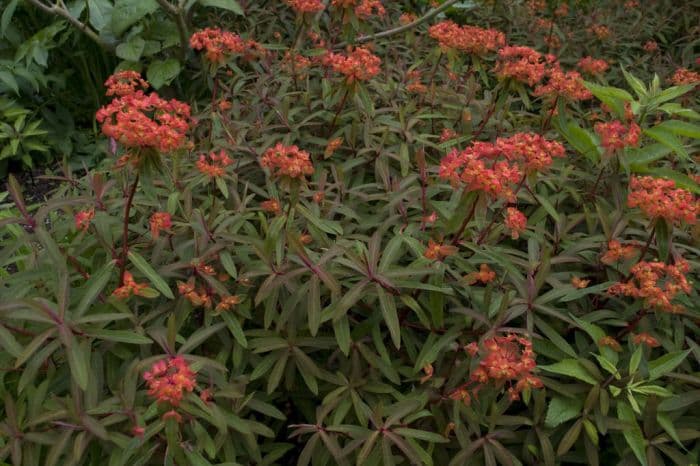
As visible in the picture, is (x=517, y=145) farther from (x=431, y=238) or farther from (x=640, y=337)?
(x=640, y=337)

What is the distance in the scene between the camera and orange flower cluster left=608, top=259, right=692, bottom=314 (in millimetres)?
1648

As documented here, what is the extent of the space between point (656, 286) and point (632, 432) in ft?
1.31

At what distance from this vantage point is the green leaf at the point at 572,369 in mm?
1683

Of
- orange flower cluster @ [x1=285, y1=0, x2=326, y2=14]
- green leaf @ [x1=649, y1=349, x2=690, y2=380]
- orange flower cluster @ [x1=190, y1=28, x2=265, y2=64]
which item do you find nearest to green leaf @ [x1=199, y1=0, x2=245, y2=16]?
orange flower cluster @ [x1=285, y1=0, x2=326, y2=14]

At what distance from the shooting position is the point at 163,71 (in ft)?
11.4

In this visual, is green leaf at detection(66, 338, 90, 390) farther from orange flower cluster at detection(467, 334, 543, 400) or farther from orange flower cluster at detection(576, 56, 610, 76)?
orange flower cluster at detection(576, 56, 610, 76)

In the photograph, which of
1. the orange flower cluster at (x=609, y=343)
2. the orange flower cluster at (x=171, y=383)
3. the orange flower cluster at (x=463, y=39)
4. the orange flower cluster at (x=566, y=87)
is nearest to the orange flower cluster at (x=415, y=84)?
the orange flower cluster at (x=463, y=39)

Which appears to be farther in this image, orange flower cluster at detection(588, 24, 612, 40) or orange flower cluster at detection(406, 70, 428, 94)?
orange flower cluster at detection(588, 24, 612, 40)

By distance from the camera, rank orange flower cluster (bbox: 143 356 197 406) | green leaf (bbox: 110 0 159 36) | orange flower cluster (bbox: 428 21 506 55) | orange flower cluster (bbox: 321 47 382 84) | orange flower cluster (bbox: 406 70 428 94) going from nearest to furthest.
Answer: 1. orange flower cluster (bbox: 143 356 197 406)
2. orange flower cluster (bbox: 321 47 382 84)
3. orange flower cluster (bbox: 428 21 506 55)
4. orange flower cluster (bbox: 406 70 428 94)
5. green leaf (bbox: 110 0 159 36)

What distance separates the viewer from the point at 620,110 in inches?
99.0

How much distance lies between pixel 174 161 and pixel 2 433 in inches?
40.0

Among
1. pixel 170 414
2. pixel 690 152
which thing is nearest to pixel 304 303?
pixel 170 414

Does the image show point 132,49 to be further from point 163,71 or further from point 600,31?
point 600,31

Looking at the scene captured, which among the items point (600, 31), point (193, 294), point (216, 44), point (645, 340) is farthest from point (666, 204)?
point (600, 31)
